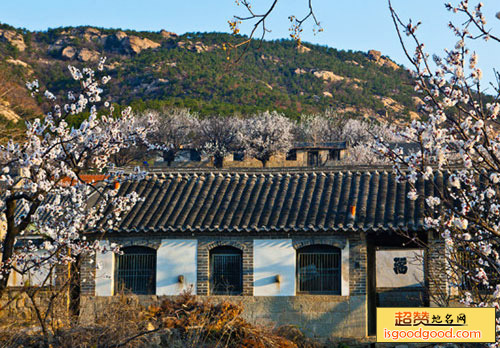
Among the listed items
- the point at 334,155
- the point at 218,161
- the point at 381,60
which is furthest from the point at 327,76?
the point at 218,161

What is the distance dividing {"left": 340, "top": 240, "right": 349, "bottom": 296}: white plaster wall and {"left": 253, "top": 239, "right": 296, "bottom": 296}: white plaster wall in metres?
1.37

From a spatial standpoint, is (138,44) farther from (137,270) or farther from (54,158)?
(54,158)

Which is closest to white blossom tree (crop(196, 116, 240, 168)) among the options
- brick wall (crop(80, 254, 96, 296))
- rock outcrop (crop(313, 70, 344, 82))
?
brick wall (crop(80, 254, 96, 296))

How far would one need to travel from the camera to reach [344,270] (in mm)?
18516

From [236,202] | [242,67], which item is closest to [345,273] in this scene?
[236,202]

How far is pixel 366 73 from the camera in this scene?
112 m

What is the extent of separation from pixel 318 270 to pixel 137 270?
5.45 meters

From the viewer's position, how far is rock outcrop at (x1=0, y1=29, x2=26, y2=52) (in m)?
104

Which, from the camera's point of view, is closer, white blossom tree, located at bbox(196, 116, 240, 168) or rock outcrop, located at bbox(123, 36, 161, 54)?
white blossom tree, located at bbox(196, 116, 240, 168)

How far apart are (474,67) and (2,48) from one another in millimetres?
98715

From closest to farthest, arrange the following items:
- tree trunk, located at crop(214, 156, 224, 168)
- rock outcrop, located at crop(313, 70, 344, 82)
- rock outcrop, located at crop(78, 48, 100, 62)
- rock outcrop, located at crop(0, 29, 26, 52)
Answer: tree trunk, located at crop(214, 156, 224, 168), rock outcrop, located at crop(0, 29, 26, 52), rock outcrop, located at crop(78, 48, 100, 62), rock outcrop, located at crop(313, 70, 344, 82)

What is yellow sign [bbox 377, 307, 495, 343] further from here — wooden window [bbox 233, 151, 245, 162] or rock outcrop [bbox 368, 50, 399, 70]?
rock outcrop [bbox 368, 50, 399, 70]

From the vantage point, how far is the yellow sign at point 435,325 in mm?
7805

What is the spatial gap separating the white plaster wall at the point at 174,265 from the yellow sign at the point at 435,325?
37.6ft
